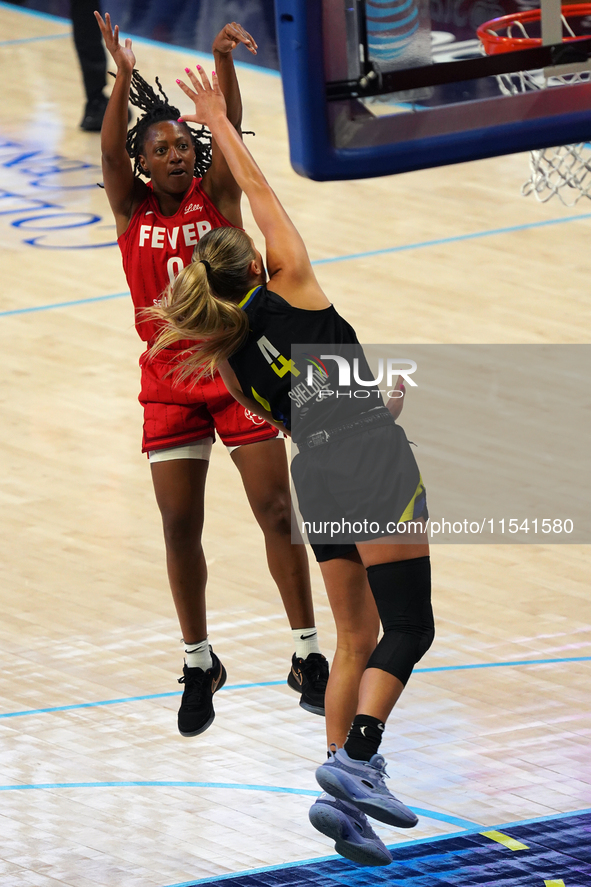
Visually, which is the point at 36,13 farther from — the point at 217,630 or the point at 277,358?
the point at 277,358

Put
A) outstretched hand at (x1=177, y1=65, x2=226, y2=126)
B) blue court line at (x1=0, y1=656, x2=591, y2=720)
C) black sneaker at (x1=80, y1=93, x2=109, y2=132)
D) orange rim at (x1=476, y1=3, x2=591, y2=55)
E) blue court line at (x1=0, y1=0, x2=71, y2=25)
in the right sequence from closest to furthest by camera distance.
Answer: outstretched hand at (x1=177, y1=65, x2=226, y2=126) < orange rim at (x1=476, y1=3, x2=591, y2=55) < blue court line at (x1=0, y1=656, x2=591, y2=720) < black sneaker at (x1=80, y1=93, x2=109, y2=132) < blue court line at (x1=0, y1=0, x2=71, y2=25)

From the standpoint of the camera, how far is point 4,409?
8.93 metres

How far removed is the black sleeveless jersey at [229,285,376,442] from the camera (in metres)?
4.37

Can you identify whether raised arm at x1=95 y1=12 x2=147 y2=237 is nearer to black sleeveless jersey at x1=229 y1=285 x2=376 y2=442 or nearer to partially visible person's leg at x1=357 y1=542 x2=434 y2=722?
black sleeveless jersey at x1=229 y1=285 x2=376 y2=442

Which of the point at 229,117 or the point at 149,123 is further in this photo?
the point at 149,123

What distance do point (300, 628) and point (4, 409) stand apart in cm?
401

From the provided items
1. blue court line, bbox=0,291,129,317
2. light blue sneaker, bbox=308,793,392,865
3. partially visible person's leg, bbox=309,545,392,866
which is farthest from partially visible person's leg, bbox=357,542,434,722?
blue court line, bbox=0,291,129,317

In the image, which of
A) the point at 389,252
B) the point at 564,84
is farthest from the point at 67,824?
the point at 389,252

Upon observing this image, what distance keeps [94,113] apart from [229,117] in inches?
365

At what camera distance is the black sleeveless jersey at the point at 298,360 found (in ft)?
14.3

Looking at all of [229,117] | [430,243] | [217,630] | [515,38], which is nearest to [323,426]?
[229,117]

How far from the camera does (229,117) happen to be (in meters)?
4.90

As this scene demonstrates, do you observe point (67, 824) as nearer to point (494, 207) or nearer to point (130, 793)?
point (130, 793)

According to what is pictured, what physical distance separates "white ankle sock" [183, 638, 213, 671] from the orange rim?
6.99ft
